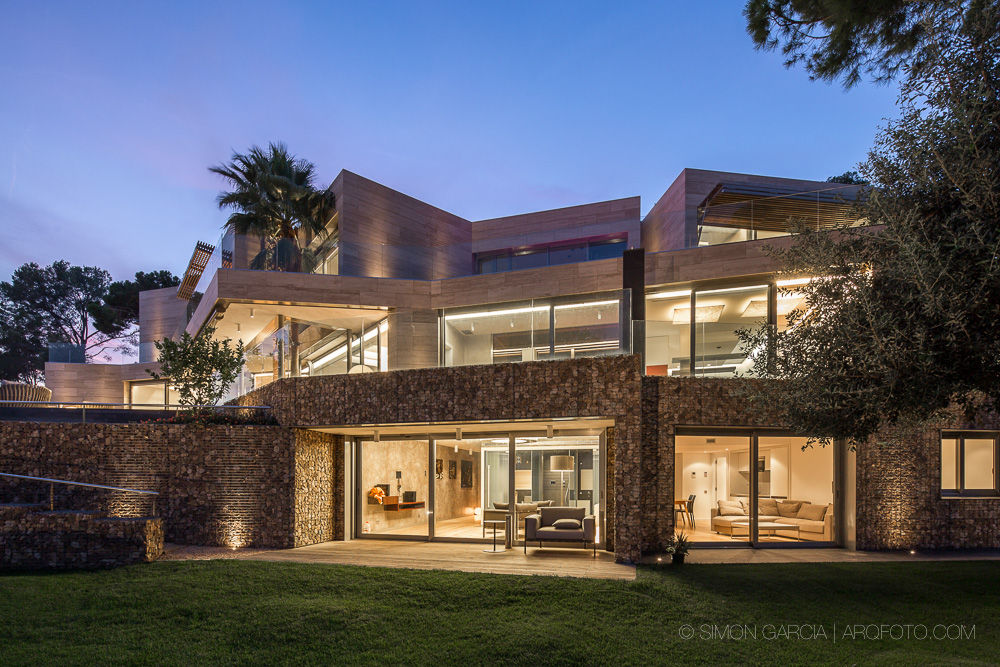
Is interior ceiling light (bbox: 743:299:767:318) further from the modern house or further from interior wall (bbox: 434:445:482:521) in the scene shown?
interior wall (bbox: 434:445:482:521)

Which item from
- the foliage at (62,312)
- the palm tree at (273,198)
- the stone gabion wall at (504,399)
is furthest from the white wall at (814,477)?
the foliage at (62,312)

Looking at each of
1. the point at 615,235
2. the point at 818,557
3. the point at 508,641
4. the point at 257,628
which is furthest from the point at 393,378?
the point at 615,235

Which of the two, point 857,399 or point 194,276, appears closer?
point 857,399

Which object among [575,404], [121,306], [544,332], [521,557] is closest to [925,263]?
[575,404]

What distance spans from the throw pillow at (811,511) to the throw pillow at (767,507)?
55 centimetres

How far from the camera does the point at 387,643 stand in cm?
761

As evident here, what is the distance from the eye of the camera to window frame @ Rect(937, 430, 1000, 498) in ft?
42.6

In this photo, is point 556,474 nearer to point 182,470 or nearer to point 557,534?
point 557,534

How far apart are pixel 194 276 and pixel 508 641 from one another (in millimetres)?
24508

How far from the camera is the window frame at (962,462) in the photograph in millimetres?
12984

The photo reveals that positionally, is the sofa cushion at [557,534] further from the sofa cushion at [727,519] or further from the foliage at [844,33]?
the foliage at [844,33]

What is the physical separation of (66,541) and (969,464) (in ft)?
57.8

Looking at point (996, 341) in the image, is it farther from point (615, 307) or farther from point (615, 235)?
point (615, 235)

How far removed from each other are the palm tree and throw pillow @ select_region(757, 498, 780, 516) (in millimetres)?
14065
